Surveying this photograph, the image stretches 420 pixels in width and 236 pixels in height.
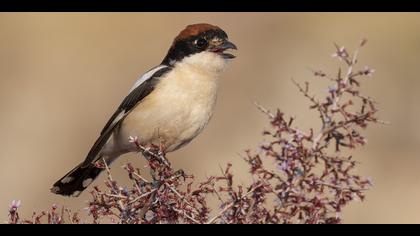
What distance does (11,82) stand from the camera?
13.9 metres

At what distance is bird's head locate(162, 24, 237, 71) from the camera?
7.19 meters

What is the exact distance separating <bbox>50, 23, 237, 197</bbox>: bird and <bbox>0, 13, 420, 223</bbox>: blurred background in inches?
165

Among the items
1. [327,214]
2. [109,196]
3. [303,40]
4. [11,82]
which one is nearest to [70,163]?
[11,82]

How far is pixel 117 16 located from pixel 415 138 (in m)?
5.58

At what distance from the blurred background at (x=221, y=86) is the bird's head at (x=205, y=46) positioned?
15.3 feet

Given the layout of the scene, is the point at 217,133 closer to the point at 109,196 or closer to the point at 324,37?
the point at 324,37

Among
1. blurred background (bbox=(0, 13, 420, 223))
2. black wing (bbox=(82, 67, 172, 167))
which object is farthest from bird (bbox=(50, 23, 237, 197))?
blurred background (bbox=(0, 13, 420, 223))

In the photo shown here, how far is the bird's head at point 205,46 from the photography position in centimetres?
719

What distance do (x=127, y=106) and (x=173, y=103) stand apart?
661 millimetres

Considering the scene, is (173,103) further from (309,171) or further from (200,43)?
(309,171)

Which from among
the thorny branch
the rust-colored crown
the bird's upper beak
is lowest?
the thorny branch

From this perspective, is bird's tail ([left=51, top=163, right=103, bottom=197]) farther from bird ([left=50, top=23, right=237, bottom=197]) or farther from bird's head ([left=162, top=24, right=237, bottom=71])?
bird's head ([left=162, top=24, right=237, bottom=71])

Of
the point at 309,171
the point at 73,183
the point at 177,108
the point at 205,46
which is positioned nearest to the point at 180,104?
the point at 177,108

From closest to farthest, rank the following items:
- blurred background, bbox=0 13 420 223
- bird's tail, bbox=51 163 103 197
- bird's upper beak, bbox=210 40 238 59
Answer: bird's upper beak, bbox=210 40 238 59 → bird's tail, bbox=51 163 103 197 → blurred background, bbox=0 13 420 223
